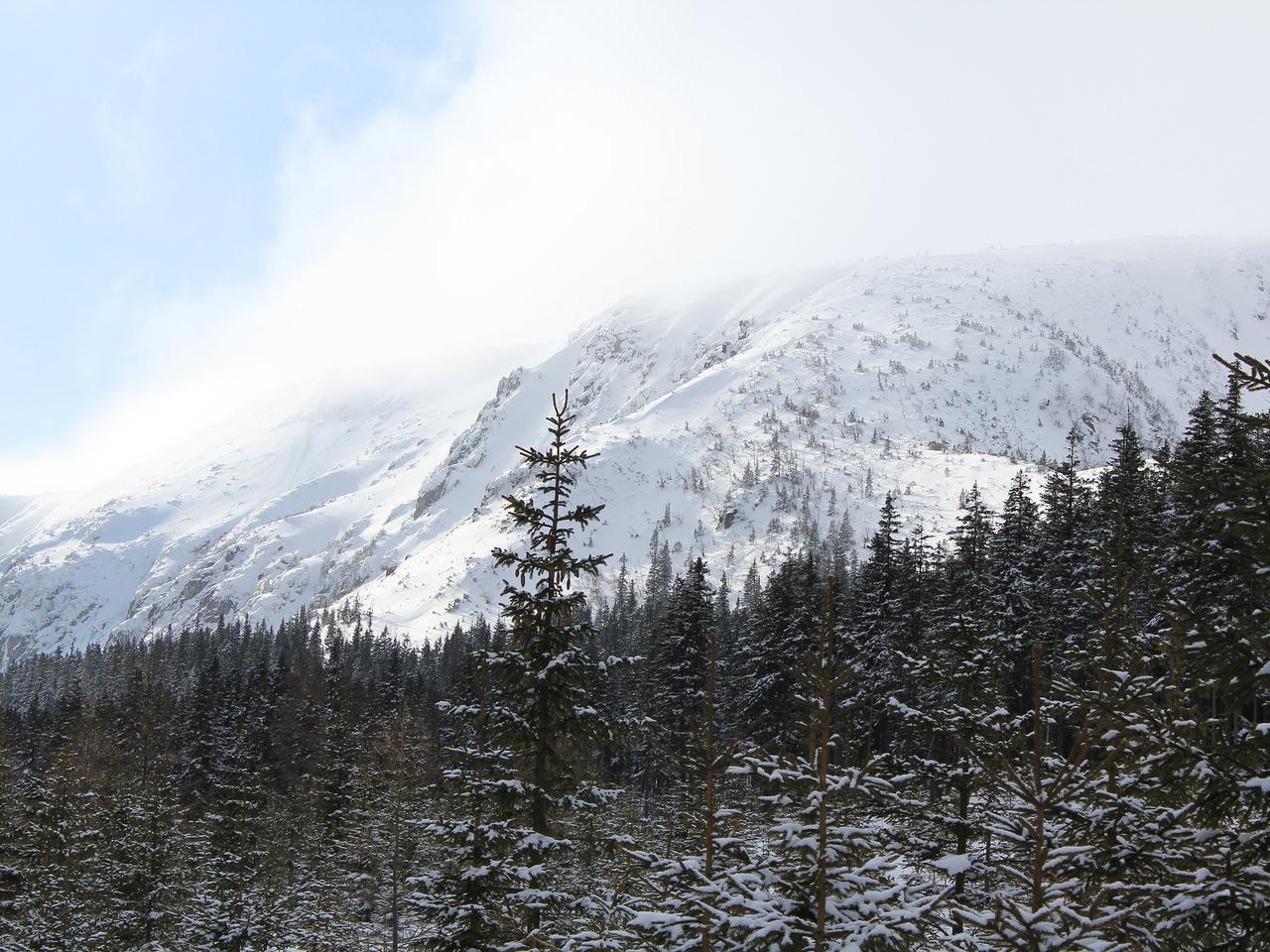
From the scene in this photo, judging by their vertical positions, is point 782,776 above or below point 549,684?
above

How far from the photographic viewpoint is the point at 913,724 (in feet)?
70.3

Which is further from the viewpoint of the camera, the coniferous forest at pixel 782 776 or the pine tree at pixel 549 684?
the pine tree at pixel 549 684

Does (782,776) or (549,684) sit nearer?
(782,776)

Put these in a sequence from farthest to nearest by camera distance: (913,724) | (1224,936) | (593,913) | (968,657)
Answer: (913,724)
(968,657)
(593,913)
(1224,936)

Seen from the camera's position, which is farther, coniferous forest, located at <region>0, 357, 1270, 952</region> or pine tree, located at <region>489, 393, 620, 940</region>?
pine tree, located at <region>489, 393, 620, 940</region>

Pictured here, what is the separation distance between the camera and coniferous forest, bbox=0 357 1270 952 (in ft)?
29.8

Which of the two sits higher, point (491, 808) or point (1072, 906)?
point (1072, 906)

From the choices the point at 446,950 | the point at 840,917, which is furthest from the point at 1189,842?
the point at 446,950

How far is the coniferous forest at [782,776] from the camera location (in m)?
9.08

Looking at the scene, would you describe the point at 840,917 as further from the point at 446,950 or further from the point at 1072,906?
the point at 446,950

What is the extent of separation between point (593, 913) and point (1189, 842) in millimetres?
9229

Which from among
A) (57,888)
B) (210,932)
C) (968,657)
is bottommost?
(210,932)

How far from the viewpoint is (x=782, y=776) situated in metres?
9.97

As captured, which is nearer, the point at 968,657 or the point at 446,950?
the point at 446,950
